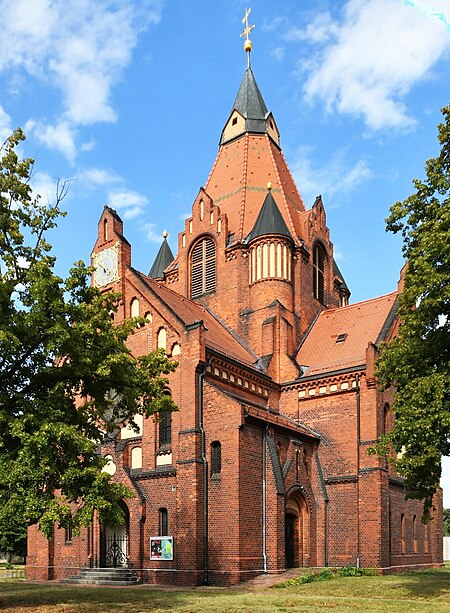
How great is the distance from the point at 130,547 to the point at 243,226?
17894 millimetres

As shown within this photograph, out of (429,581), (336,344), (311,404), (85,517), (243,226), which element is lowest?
(429,581)

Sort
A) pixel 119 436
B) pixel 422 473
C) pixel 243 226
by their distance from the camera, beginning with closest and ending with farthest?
pixel 422 473 < pixel 119 436 < pixel 243 226

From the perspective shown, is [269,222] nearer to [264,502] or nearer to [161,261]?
[161,261]

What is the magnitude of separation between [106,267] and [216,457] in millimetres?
11521

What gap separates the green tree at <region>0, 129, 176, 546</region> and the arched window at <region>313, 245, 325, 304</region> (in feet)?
67.0

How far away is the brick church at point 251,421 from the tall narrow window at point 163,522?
0.05 metres

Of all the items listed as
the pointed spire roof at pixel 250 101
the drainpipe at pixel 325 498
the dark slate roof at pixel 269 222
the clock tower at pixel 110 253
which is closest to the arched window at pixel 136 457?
the clock tower at pixel 110 253

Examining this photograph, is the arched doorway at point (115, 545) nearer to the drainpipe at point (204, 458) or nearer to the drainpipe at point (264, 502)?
the drainpipe at point (204, 458)

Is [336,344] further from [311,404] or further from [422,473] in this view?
[422,473]

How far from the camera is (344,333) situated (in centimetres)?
3388

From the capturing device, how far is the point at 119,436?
1127 inches

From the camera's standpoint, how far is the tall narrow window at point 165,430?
27131 millimetres

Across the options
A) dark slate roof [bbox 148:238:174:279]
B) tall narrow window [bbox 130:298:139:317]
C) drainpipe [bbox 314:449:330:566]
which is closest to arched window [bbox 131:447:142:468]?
tall narrow window [bbox 130:298:139:317]

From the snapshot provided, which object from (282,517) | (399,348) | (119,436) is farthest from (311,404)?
(399,348)
